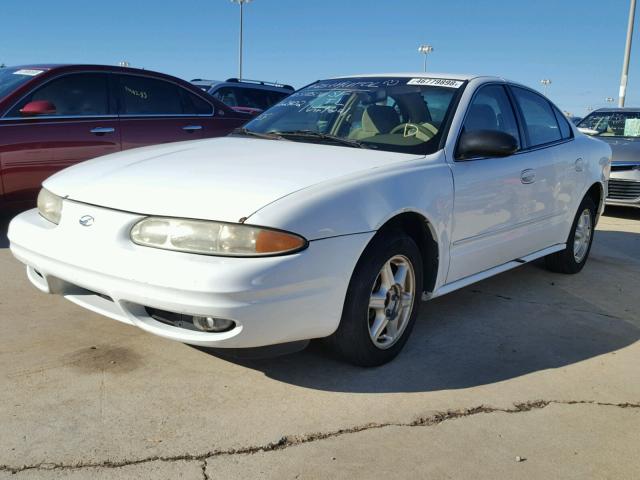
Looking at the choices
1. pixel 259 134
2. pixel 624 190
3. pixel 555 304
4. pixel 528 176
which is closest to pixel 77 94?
pixel 259 134

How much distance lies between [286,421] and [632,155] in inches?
309

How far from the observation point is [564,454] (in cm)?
255

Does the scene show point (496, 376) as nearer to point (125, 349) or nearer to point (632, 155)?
point (125, 349)

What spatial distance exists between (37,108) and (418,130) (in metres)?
3.37

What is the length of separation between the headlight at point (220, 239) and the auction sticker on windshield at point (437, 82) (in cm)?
186

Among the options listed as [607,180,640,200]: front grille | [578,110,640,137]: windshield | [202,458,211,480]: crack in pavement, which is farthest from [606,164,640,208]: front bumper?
[202,458,211,480]: crack in pavement

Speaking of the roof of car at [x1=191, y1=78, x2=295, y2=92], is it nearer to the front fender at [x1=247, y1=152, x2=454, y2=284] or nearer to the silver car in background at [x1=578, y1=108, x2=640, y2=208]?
the silver car in background at [x1=578, y1=108, x2=640, y2=208]

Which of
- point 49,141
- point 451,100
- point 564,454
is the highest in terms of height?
point 451,100

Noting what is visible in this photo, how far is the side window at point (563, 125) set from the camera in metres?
4.98

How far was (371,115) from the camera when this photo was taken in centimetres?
394

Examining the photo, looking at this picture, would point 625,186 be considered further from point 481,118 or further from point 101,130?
point 101,130

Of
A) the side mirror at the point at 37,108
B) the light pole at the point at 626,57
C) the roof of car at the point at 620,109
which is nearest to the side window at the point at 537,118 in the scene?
the side mirror at the point at 37,108

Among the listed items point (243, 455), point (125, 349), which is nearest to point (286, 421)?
point (243, 455)

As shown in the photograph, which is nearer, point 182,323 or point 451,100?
point 182,323
